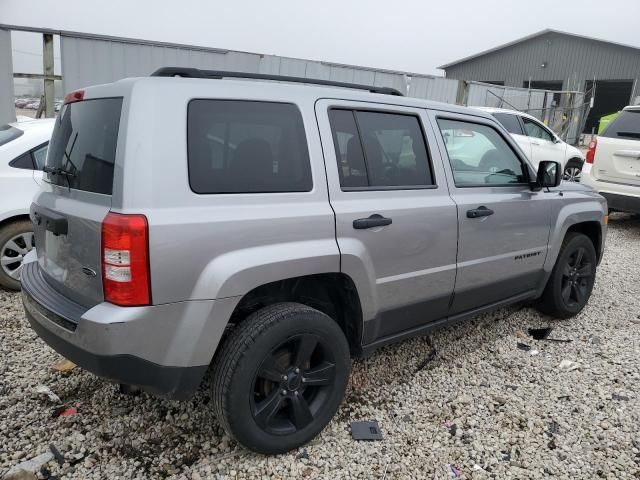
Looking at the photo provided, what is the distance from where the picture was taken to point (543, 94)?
63.5ft

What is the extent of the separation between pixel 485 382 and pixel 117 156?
2665 mm

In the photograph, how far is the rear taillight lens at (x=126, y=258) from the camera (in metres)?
1.97

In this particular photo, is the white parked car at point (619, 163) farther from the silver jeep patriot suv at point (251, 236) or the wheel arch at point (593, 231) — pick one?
the silver jeep patriot suv at point (251, 236)

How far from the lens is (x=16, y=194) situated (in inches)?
170

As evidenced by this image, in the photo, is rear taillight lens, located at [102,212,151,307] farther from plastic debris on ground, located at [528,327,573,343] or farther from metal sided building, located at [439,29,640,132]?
metal sided building, located at [439,29,640,132]

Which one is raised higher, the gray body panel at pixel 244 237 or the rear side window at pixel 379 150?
the rear side window at pixel 379 150

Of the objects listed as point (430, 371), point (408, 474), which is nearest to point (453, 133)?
point (430, 371)

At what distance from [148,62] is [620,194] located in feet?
25.3

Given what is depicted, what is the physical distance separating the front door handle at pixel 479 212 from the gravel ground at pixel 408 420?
1108mm

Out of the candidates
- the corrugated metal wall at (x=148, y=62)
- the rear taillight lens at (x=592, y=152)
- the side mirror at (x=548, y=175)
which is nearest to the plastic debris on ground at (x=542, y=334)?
the side mirror at (x=548, y=175)

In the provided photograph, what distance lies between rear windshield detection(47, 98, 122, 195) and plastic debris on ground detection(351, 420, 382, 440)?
1781 mm

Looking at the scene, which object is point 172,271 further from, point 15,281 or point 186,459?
point 15,281

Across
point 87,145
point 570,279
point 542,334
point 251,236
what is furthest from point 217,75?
point 570,279

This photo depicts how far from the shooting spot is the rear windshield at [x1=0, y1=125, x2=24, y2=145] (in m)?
4.43
